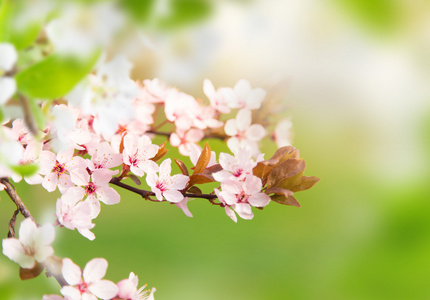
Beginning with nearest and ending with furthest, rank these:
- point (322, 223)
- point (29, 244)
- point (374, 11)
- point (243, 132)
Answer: point (374, 11), point (29, 244), point (243, 132), point (322, 223)

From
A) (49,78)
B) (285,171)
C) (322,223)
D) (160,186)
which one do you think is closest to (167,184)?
(160,186)

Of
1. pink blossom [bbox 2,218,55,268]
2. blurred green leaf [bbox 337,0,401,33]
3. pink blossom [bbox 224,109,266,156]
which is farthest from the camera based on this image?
pink blossom [bbox 224,109,266,156]

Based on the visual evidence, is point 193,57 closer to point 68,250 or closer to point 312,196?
point 68,250

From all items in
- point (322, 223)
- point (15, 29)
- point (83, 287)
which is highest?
point (15, 29)

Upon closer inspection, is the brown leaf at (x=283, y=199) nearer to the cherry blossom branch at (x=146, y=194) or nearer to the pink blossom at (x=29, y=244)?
the cherry blossom branch at (x=146, y=194)

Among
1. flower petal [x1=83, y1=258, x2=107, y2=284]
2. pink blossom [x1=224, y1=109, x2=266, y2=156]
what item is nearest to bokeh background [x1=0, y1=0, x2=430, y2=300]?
pink blossom [x1=224, y1=109, x2=266, y2=156]

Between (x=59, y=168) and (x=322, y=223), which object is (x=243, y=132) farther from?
(x=322, y=223)

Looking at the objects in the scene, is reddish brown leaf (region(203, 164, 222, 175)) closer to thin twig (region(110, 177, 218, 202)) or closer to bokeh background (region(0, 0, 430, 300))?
thin twig (region(110, 177, 218, 202))
